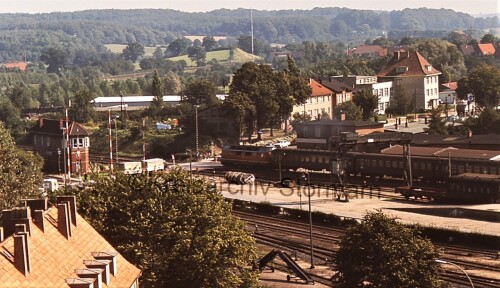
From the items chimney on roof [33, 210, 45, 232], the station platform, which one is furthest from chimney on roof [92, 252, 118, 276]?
the station platform

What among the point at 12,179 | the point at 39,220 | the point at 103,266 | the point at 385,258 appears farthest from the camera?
the point at 12,179

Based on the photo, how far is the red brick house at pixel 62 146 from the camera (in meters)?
69.6

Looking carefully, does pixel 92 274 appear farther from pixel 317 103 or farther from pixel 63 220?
pixel 317 103

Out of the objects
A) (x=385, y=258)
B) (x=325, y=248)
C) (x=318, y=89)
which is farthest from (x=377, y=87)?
(x=385, y=258)

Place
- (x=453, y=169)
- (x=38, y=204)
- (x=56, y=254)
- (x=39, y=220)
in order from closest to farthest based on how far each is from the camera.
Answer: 1. (x=56, y=254)
2. (x=39, y=220)
3. (x=38, y=204)
4. (x=453, y=169)

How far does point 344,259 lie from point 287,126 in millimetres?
62019

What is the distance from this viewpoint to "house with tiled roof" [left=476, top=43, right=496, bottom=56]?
164075 millimetres

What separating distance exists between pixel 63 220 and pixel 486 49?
154793 mm

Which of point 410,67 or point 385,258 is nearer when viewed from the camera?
point 385,258

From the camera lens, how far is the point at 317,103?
320 feet

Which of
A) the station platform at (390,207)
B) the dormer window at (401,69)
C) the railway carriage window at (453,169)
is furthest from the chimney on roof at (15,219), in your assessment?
the dormer window at (401,69)

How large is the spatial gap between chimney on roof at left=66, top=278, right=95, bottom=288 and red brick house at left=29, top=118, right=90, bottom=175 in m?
45.7

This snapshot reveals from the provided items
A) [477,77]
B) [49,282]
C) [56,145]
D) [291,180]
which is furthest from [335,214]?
[477,77]

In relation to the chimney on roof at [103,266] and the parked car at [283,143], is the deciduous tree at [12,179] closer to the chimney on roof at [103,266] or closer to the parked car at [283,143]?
the chimney on roof at [103,266]
